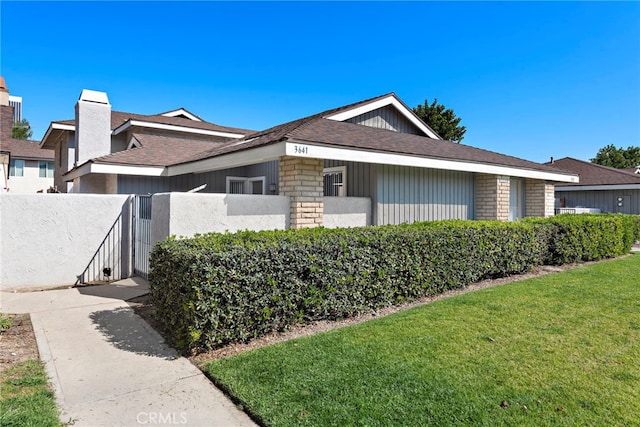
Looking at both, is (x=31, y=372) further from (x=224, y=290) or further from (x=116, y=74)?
(x=116, y=74)

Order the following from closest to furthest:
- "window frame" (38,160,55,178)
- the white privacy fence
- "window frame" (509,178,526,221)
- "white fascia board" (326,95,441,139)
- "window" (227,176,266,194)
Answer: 1. the white privacy fence
2. "white fascia board" (326,95,441,139)
3. "window" (227,176,266,194)
4. "window frame" (509,178,526,221)
5. "window frame" (38,160,55,178)

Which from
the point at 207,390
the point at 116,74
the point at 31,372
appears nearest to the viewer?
the point at 207,390

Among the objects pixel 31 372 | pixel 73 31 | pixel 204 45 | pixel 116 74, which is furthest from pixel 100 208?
pixel 116 74

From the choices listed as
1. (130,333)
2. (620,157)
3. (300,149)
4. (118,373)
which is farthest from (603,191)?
(620,157)

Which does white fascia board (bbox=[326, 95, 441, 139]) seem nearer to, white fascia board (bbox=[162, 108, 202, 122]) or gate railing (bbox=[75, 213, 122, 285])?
gate railing (bbox=[75, 213, 122, 285])

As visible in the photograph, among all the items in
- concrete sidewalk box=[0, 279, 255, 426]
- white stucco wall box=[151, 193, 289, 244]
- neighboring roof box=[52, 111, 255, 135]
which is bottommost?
concrete sidewalk box=[0, 279, 255, 426]

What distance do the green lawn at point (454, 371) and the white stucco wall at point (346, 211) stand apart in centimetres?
327

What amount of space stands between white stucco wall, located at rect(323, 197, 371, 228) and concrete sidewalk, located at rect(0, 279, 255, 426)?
4289 mm

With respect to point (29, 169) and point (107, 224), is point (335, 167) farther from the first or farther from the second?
point (29, 169)

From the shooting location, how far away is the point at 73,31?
1198 centimetres

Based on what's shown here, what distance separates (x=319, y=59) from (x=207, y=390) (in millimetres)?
17223

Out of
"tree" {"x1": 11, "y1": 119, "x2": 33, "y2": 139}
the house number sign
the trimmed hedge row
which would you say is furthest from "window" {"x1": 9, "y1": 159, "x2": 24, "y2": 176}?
the house number sign

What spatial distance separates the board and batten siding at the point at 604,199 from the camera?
20.6 meters

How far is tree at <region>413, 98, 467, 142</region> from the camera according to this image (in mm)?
31844
